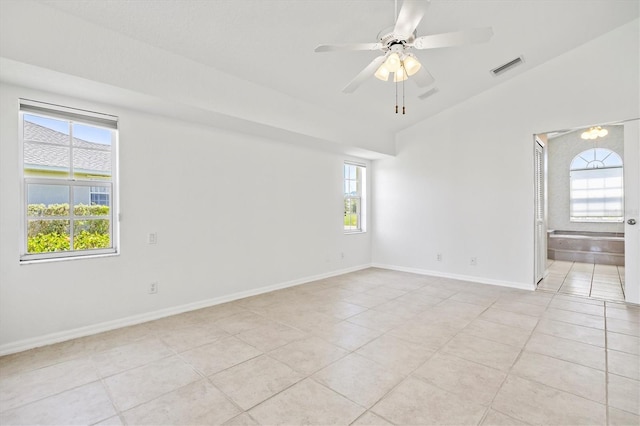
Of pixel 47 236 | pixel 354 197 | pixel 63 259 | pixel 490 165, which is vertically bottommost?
pixel 63 259

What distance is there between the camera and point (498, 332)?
3.06m

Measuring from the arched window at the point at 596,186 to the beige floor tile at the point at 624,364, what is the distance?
6.60 m

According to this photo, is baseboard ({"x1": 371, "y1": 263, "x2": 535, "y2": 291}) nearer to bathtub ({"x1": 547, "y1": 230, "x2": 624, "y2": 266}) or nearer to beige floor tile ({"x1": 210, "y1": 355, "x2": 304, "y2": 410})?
bathtub ({"x1": 547, "y1": 230, "x2": 624, "y2": 266})

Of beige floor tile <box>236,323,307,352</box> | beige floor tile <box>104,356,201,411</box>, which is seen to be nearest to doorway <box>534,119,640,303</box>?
beige floor tile <box>236,323,307,352</box>

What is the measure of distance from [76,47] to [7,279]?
2070mm

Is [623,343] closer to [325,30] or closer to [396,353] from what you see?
[396,353]

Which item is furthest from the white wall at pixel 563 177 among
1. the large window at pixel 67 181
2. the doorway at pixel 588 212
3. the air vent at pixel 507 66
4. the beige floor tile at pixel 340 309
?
the large window at pixel 67 181

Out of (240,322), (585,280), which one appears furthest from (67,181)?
(585,280)

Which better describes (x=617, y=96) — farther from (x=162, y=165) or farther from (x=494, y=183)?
(x=162, y=165)

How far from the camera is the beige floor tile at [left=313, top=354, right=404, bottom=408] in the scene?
6.71ft

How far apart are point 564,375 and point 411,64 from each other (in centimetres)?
266

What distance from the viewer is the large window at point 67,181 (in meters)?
2.86

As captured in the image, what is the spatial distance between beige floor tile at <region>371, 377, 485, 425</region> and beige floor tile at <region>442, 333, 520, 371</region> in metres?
0.62

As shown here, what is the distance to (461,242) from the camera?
5340mm
